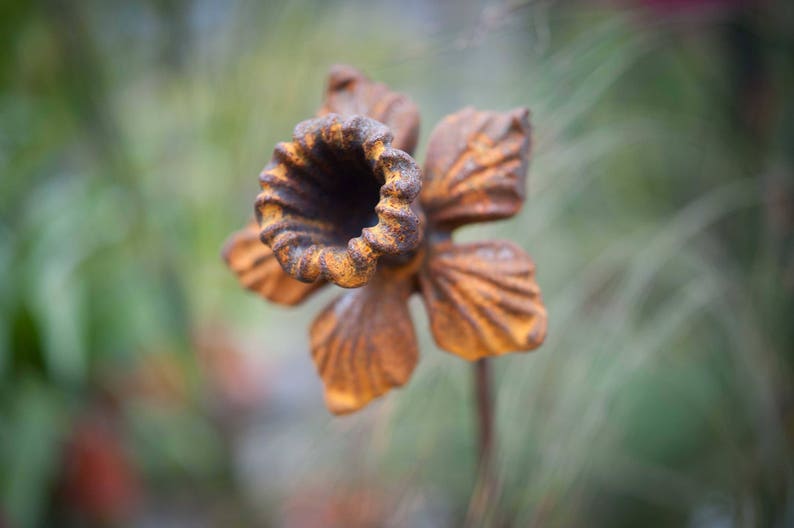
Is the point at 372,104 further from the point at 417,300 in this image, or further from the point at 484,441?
the point at 417,300

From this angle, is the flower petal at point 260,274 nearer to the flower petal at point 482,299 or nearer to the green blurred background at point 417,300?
the flower petal at point 482,299

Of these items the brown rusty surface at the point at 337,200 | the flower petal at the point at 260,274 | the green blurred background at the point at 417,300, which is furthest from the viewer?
the green blurred background at the point at 417,300

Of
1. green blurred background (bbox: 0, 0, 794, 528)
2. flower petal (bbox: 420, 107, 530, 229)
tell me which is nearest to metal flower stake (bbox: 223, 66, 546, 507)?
flower petal (bbox: 420, 107, 530, 229)

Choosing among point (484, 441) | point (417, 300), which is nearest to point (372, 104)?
point (484, 441)

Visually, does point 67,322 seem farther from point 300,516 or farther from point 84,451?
point 300,516

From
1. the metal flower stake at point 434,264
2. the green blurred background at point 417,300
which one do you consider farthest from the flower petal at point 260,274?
the green blurred background at point 417,300

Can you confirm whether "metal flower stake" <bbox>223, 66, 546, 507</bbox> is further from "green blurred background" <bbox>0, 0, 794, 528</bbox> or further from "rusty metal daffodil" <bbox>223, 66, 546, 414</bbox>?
"green blurred background" <bbox>0, 0, 794, 528</bbox>

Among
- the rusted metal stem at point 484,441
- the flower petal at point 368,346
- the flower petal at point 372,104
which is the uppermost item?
the flower petal at point 372,104
